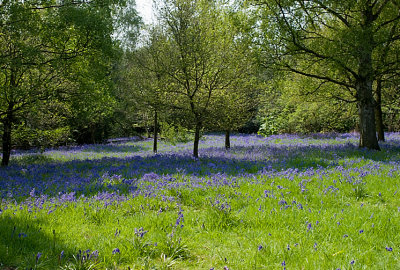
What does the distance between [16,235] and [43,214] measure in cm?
100

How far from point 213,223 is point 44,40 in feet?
33.3

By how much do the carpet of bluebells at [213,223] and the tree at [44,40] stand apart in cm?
424

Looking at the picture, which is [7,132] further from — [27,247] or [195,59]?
[27,247]

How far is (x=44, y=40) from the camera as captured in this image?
11062 mm

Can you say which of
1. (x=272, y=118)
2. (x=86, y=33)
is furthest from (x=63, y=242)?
(x=272, y=118)

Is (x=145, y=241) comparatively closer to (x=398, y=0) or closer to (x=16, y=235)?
(x=16, y=235)

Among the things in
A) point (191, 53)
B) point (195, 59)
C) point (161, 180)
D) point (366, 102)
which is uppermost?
point (191, 53)

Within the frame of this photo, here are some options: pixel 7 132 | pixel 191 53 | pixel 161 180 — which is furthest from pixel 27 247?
pixel 7 132

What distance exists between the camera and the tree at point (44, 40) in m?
9.91

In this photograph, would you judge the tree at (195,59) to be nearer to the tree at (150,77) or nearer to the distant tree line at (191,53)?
the distant tree line at (191,53)

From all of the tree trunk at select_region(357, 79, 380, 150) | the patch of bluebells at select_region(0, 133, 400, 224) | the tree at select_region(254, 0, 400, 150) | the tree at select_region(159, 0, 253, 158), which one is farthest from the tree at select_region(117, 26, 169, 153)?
the tree trunk at select_region(357, 79, 380, 150)

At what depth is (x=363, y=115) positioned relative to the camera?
40.1 feet

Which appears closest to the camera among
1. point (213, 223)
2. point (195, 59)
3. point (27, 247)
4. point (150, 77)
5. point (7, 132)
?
point (27, 247)

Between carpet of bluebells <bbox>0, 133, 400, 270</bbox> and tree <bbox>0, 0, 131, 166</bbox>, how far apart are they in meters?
4.24
